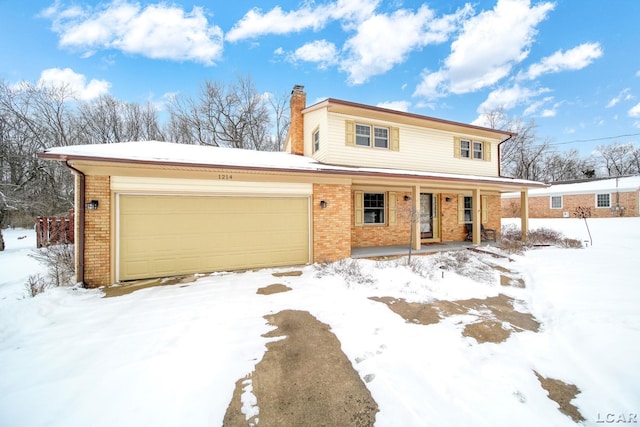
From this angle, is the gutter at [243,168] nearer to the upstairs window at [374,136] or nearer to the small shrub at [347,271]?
the upstairs window at [374,136]

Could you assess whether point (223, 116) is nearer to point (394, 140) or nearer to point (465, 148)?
point (394, 140)

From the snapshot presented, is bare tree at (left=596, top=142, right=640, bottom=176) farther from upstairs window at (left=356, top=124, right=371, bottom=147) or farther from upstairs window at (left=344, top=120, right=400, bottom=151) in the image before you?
upstairs window at (left=356, top=124, right=371, bottom=147)

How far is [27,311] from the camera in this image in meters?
4.10

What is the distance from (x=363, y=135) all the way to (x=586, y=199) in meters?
25.0

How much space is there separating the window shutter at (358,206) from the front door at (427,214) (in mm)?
3238

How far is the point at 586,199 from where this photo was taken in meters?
21.9

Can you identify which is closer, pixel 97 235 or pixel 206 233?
pixel 97 235

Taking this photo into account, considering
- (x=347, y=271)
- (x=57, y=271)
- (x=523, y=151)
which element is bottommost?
(x=347, y=271)

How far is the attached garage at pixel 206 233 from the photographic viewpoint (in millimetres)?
6090

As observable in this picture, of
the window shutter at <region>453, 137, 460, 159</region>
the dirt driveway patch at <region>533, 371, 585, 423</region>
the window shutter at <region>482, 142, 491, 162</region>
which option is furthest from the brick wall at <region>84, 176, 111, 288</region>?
the window shutter at <region>482, 142, 491, 162</region>

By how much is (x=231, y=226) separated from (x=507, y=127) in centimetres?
3556

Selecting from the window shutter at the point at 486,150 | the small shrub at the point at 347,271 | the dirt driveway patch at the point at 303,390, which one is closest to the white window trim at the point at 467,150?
the window shutter at the point at 486,150

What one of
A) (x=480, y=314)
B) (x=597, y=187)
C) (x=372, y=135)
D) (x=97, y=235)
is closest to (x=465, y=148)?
(x=372, y=135)

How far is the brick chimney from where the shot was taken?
11.1 m
